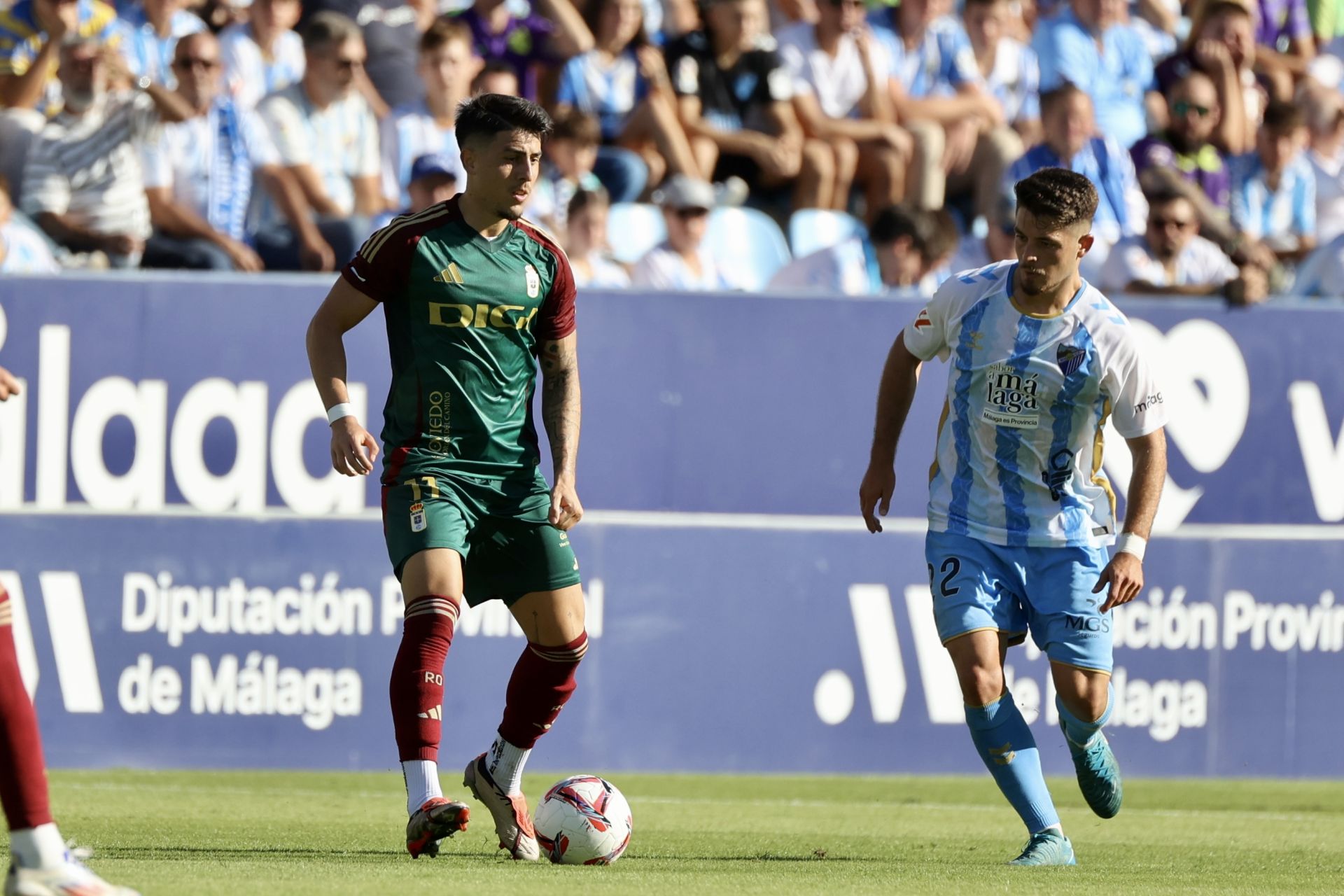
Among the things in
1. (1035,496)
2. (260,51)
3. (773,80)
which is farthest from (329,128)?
(1035,496)

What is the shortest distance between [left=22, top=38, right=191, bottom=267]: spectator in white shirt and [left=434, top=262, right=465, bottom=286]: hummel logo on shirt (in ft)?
17.0

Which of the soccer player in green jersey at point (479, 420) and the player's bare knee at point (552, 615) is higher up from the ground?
the soccer player in green jersey at point (479, 420)

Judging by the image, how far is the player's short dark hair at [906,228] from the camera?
35.9ft

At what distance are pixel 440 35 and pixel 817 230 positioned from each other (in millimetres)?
2646

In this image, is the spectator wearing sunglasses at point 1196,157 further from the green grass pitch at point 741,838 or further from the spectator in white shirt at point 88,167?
the spectator in white shirt at point 88,167

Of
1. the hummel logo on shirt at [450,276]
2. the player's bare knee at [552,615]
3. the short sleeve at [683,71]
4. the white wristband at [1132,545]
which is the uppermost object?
the short sleeve at [683,71]

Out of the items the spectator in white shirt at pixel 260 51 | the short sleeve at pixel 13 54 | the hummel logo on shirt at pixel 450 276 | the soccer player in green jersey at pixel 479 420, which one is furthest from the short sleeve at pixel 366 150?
the hummel logo on shirt at pixel 450 276

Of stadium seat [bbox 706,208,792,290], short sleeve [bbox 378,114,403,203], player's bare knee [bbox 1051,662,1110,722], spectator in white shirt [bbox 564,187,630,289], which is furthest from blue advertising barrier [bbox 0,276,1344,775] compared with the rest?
player's bare knee [bbox 1051,662,1110,722]

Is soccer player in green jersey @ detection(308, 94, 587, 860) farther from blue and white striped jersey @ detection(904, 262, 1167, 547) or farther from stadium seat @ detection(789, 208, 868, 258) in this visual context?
stadium seat @ detection(789, 208, 868, 258)

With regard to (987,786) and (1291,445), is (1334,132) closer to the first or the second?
(1291,445)

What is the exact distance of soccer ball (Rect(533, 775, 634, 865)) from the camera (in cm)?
612

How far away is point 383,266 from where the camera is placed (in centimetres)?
615

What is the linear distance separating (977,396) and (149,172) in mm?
6279

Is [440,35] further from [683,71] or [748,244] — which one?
[748,244]
